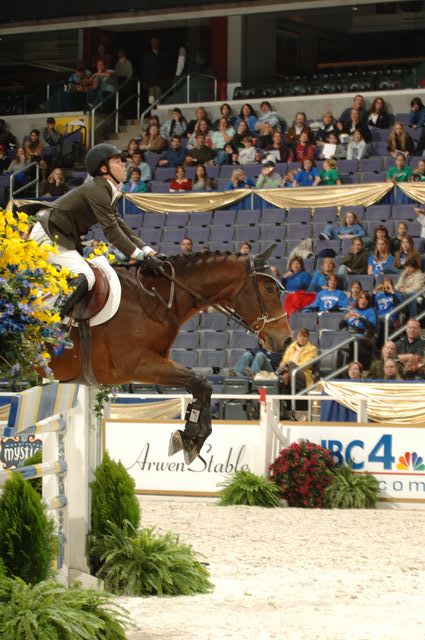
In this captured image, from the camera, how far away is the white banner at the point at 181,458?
42.8 ft

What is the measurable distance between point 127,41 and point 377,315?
1457 cm

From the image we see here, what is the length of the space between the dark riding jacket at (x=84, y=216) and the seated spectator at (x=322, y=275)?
8.02m

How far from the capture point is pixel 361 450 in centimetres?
1272

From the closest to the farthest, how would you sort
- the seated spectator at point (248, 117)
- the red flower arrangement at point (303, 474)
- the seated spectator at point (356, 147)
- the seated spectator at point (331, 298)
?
1. the red flower arrangement at point (303, 474)
2. the seated spectator at point (331, 298)
3. the seated spectator at point (356, 147)
4. the seated spectator at point (248, 117)

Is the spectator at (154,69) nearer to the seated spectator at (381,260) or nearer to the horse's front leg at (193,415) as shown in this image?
the seated spectator at (381,260)

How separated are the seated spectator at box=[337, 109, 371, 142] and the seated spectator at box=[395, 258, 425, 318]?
14.7 ft

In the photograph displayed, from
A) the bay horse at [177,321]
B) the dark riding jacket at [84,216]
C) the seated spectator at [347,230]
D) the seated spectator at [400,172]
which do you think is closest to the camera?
the dark riding jacket at [84,216]

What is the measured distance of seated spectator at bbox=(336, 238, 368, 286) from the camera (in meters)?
16.9

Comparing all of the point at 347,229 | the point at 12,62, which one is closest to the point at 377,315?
the point at 347,229

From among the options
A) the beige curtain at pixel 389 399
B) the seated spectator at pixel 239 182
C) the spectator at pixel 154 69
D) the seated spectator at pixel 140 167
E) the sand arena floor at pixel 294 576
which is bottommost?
the sand arena floor at pixel 294 576

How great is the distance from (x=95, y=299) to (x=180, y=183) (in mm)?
11890

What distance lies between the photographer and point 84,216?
342 inches

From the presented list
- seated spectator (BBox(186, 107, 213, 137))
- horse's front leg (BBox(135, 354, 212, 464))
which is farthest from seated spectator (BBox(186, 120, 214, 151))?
horse's front leg (BBox(135, 354, 212, 464))

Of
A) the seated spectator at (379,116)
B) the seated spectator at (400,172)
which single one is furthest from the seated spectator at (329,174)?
the seated spectator at (379,116)
